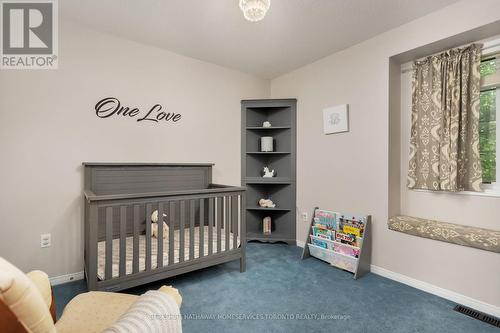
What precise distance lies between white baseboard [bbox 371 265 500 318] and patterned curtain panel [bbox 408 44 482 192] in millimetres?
796

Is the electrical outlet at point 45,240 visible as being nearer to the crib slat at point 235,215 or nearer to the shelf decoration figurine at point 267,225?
the crib slat at point 235,215

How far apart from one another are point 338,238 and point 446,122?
1.39 meters

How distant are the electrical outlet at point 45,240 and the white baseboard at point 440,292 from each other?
292cm

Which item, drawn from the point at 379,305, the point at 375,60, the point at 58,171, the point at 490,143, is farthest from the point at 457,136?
the point at 58,171

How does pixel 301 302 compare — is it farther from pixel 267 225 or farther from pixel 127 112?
pixel 127 112

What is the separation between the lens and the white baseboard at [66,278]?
212cm

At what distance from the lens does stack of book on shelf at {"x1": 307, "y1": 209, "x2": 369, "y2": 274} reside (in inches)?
93.3

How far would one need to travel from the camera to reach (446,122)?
2.02 meters

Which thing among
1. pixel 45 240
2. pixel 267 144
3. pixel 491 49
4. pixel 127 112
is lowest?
pixel 45 240

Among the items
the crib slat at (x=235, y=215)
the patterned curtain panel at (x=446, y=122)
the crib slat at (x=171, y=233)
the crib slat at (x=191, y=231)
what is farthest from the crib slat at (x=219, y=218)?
the patterned curtain panel at (x=446, y=122)

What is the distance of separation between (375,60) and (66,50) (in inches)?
110

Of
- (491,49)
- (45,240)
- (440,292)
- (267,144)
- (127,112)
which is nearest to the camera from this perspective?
(491,49)

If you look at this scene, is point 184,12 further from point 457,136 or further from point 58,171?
point 457,136

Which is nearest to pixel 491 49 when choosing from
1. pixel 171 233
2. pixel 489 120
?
pixel 489 120
